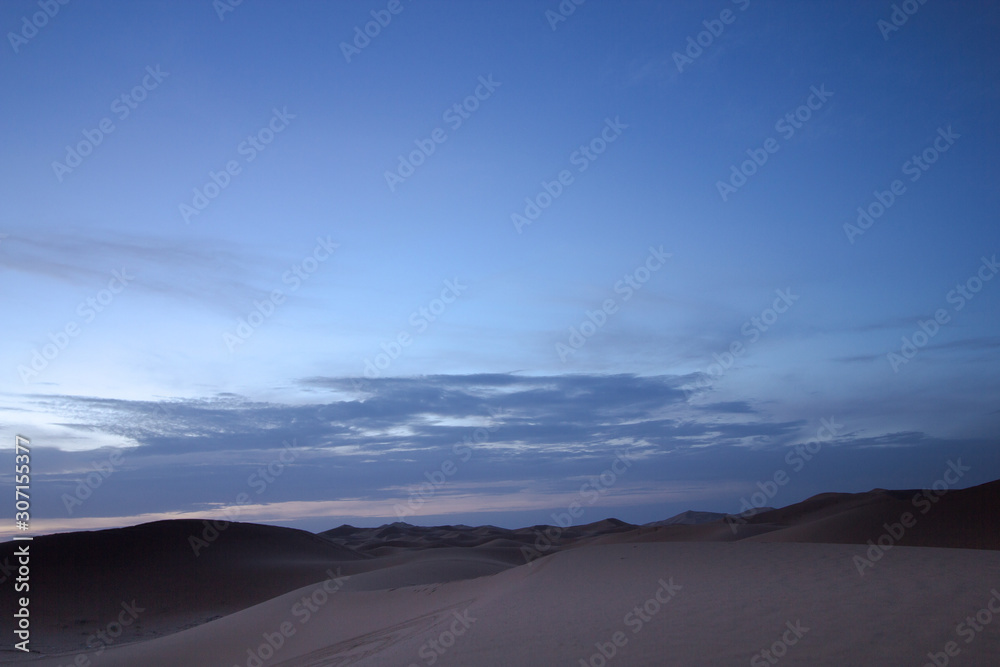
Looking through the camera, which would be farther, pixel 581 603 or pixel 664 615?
pixel 581 603

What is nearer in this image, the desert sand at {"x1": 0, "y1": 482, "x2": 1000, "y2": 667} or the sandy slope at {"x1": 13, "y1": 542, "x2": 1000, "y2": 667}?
the sandy slope at {"x1": 13, "y1": 542, "x2": 1000, "y2": 667}

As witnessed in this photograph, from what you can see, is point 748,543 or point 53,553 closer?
point 748,543

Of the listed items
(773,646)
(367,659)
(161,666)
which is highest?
(773,646)

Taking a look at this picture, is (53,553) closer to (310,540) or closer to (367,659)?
(310,540)

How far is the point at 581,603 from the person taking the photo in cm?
848

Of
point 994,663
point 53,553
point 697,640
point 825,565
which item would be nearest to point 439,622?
point 697,640

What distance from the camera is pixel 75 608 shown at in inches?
738

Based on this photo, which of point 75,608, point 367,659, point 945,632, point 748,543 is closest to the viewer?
point 945,632

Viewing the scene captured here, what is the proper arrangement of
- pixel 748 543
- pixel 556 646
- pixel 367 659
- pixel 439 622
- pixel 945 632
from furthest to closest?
pixel 748 543
pixel 439 622
pixel 367 659
pixel 556 646
pixel 945 632

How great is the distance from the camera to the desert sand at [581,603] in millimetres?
6309

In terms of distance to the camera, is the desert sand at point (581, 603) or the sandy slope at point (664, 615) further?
the desert sand at point (581, 603)

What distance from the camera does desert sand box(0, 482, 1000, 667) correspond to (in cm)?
631

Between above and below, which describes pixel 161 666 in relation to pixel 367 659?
below

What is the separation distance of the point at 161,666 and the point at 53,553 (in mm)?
12974
